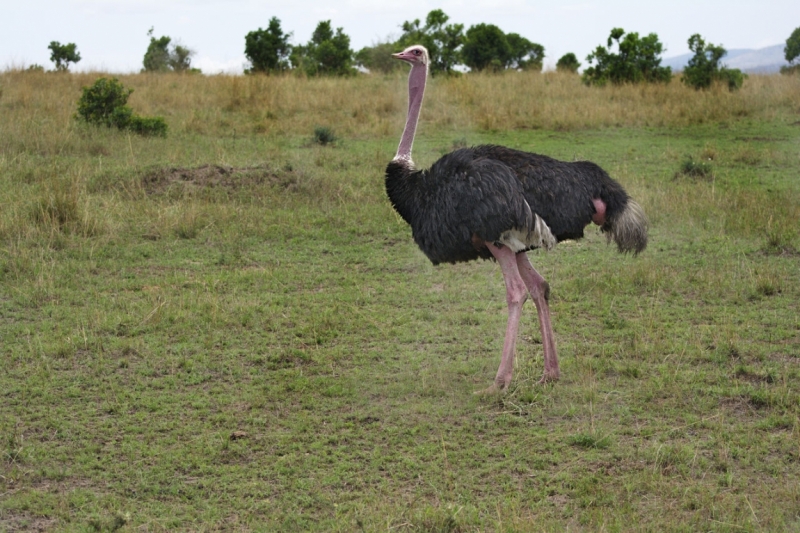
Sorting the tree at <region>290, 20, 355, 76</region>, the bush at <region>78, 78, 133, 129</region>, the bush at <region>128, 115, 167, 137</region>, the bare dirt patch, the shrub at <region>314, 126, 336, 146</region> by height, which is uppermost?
the tree at <region>290, 20, 355, 76</region>

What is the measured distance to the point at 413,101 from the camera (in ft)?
19.9

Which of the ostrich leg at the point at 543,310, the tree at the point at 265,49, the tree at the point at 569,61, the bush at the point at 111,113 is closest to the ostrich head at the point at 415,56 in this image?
the ostrich leg at the point at 543,310

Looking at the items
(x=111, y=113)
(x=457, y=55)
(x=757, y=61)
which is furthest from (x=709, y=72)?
(x=757, y=61)

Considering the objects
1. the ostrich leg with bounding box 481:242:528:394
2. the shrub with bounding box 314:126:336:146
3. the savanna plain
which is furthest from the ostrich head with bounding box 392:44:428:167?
the shrub with bounding box 314:126:336:146

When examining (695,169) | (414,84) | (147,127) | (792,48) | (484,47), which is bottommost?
(695,169)

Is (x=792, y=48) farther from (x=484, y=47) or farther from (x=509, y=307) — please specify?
(x=509, y=307)

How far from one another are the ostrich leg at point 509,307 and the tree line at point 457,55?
1197cm

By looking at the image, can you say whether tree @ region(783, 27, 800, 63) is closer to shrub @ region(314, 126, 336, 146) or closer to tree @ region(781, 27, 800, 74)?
tree @ region(781, 27, 800, 74)

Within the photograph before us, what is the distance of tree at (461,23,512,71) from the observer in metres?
20.9

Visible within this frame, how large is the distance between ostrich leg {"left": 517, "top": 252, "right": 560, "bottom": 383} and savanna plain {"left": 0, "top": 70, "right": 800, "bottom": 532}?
0.36 feet

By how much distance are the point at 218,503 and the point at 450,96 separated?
11.9 m

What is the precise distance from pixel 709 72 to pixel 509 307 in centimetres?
1233

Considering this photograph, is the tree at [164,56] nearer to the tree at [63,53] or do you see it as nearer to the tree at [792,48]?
the tree at [63,53]

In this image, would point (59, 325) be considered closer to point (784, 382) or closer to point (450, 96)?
point (784, 382)
